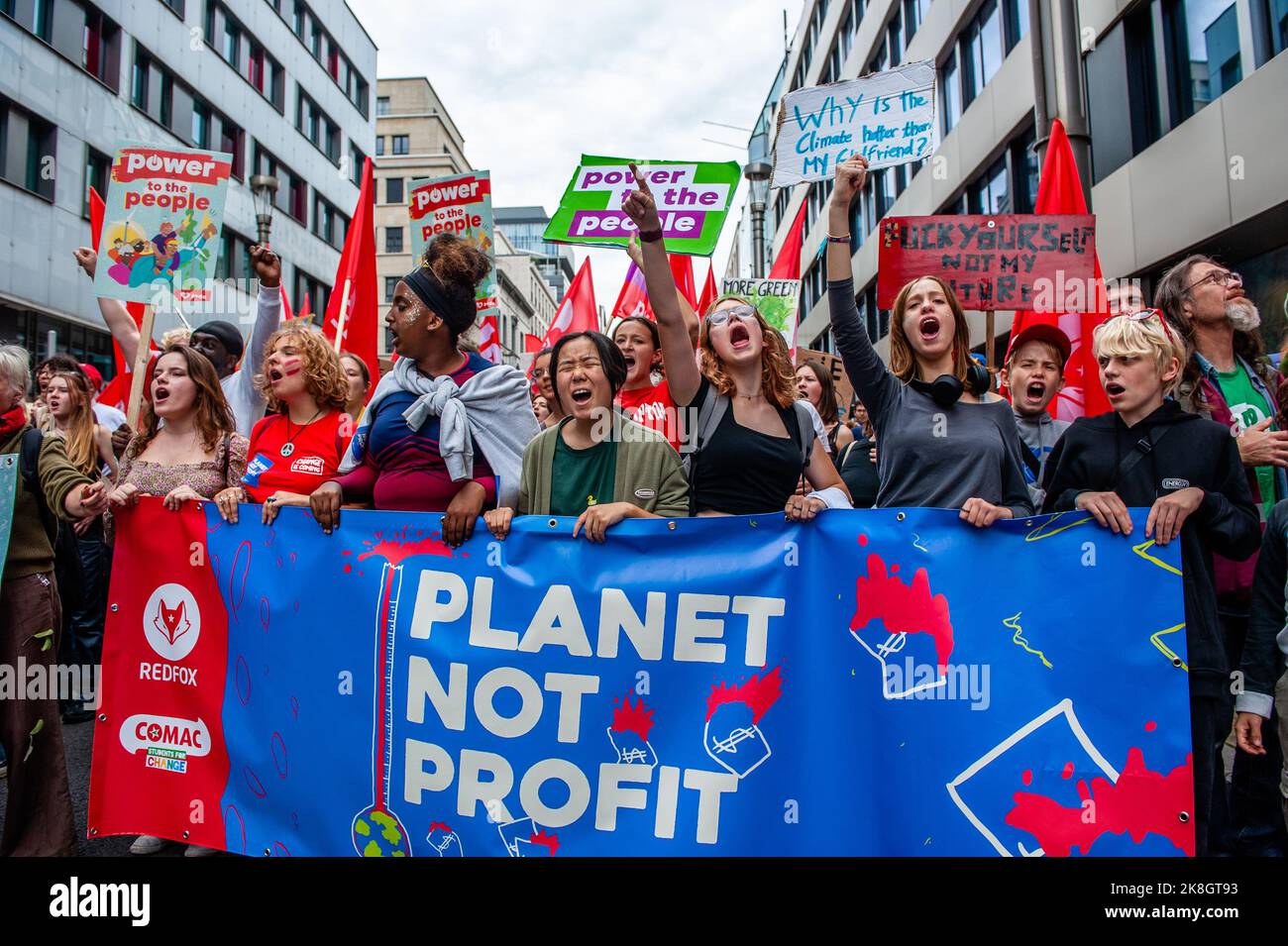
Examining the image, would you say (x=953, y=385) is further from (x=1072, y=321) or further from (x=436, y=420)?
(x=1072, y=321)

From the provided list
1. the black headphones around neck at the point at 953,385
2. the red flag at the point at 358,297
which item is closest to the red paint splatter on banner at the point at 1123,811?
the black headphones around neck at the point at 953,385

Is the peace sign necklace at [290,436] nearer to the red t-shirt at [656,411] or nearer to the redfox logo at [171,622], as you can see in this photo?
the redfox logo at [171,622]

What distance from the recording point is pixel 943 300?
10.8 ft

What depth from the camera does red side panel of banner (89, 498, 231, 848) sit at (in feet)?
10.9

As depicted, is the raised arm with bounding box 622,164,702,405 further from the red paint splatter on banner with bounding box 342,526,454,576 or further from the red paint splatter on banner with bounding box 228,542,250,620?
the red paint splatter on banner with bounding box 228,542,250,620

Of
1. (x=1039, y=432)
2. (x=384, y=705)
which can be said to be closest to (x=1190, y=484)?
(x=1039, y=432)

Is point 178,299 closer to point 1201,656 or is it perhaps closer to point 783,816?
point 783,816

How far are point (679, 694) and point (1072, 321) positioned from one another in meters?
3.46

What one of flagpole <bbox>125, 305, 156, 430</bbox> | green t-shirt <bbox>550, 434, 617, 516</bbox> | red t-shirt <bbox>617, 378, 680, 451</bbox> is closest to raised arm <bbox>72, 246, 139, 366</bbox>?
flagpole <bbox>125, 305, 156, 430</bbox>

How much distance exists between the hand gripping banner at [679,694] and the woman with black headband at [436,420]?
20 cm

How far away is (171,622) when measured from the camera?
3.46 m

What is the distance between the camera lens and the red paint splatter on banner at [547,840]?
284 cm
